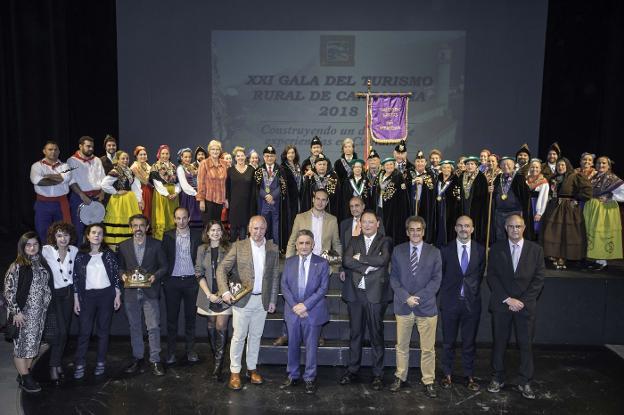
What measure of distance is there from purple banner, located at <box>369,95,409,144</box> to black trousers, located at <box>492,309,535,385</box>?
4.85 meters

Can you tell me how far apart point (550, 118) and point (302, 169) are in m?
5.45

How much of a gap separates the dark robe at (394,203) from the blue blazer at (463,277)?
1874 mm

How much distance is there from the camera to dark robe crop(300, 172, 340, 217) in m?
6.22

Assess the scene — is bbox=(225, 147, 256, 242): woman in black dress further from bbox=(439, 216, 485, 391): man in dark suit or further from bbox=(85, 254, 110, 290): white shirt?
bbox=(439, 216, 485, 391): man in dark suit

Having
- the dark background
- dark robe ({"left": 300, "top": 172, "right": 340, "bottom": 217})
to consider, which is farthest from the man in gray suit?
the dark background

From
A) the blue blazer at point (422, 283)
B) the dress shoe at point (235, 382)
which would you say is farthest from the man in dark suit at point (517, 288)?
the dress shoe at point (235, 382)

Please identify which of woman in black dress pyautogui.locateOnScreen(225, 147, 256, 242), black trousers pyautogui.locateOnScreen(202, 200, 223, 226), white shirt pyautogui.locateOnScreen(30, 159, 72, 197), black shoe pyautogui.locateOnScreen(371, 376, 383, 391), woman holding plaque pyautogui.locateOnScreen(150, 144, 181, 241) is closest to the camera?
black shoe pyautogui.locateOnScreen(371, 376, 383, 391)

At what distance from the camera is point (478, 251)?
439cm

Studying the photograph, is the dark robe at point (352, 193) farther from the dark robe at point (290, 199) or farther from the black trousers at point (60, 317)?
the black trousers at point (60, 317)

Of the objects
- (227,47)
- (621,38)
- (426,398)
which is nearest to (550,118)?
(621,38)

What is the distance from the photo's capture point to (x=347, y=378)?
4.59 metres

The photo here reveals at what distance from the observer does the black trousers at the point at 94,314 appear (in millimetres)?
4488

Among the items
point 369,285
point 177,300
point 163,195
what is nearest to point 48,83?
point 163,195

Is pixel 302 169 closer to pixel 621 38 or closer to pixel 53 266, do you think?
pixel 53 266
